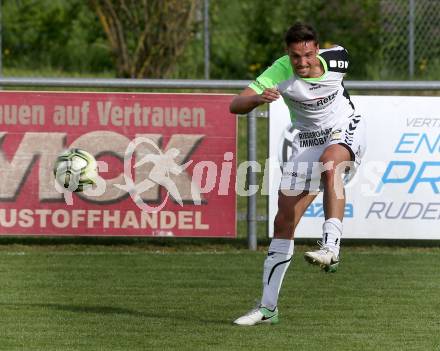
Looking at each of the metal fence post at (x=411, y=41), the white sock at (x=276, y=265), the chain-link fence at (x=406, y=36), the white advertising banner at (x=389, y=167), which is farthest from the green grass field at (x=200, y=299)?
the chain-link fence at (x=406, y=36)

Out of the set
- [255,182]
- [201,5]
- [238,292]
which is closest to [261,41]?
[201,5]

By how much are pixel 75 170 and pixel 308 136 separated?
3.90 metres

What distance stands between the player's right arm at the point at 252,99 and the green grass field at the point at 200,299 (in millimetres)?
1381

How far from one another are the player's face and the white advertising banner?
12.2 ft

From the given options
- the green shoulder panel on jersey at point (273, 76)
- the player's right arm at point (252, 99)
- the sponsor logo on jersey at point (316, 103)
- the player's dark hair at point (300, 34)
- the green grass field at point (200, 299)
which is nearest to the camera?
the green grass field at point (200, 299)

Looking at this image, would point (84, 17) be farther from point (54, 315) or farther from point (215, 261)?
point (54, 315)

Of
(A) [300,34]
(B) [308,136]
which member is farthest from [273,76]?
(B) [308,136]

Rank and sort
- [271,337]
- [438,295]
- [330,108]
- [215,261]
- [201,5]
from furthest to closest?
[201,5], [215,261], [438,295], [330,108], [271,337]

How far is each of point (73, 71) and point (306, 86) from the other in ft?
38.8

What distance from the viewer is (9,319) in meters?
8.22

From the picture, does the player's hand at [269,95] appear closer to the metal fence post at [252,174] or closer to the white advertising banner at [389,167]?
the white advertising banner at [389,167]

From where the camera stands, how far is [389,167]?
1175cm

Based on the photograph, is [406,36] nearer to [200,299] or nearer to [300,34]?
[200,299]

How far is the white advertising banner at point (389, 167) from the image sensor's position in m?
11.7
